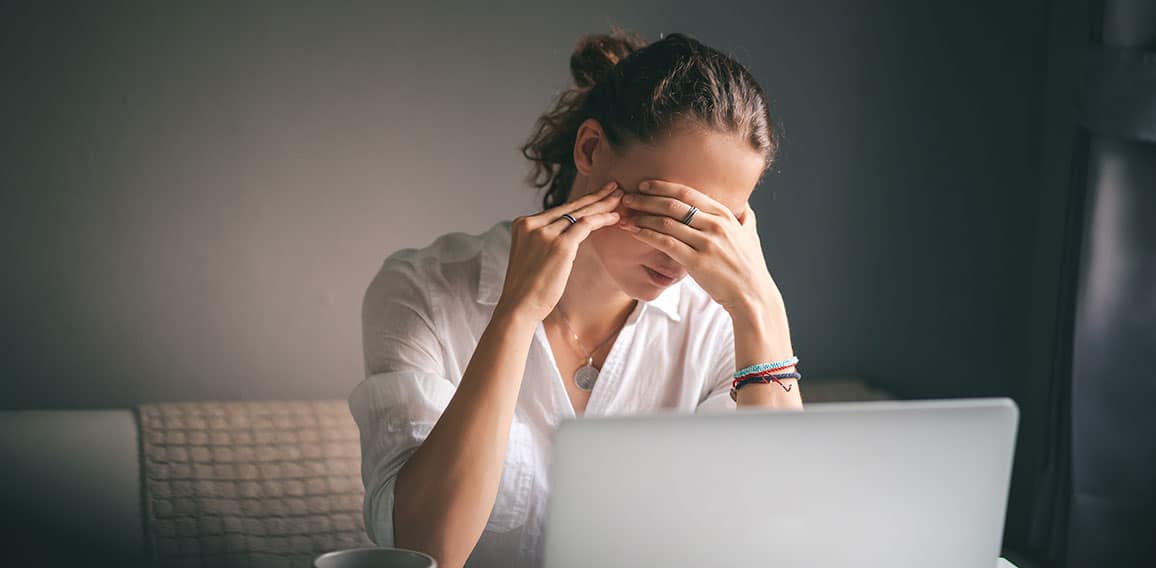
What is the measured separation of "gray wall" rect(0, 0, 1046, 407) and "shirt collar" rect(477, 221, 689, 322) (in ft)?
2.31

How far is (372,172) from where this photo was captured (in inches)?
86.2

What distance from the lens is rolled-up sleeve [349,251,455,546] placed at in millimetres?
1245

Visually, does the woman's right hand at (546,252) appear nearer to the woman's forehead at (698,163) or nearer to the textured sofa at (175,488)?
the woman's forehead at (698,163)

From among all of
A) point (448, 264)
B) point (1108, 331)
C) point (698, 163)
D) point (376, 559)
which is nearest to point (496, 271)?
point (448, 264)

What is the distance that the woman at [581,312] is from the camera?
1.22 meters

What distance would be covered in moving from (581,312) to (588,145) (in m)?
0.26

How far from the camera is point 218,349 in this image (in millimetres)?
2148

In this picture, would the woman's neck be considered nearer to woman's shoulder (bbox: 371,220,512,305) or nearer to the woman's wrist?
woman's shoulder (bbox: 371,220,512,305)

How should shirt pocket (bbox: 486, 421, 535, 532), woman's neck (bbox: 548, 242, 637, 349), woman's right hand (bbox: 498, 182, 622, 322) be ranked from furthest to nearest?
woman's neck (bbox: 548, 242, 637, 349) → shirt pocket (bbox: 486, 421, 535, 532) → woman's right hand (bbox: 498, 182, 622, 322)

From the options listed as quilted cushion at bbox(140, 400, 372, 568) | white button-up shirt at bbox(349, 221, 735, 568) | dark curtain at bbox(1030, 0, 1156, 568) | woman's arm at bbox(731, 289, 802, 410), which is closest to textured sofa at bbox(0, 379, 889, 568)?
quilted cushion at bbox(140, 400, 372, 568)

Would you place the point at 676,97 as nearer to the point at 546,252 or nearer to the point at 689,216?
the point at 689,216

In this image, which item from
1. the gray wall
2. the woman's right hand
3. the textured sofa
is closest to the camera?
the woman's right hand

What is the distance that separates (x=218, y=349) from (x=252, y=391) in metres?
0.11

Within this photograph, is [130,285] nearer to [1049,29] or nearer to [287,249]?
[287,249]
